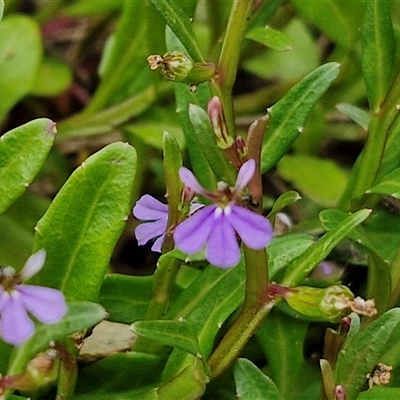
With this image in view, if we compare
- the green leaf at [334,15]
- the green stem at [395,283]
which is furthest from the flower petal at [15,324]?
Result: the green leaf at [334,15]

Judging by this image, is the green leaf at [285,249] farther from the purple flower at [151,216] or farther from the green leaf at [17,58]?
the green leaf at [17,58]

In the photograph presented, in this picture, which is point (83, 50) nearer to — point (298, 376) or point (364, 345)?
point (298, 376)

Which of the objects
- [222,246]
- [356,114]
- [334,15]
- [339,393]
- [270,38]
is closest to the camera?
[222,246]

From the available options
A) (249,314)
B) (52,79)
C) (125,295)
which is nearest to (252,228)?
(249,314)

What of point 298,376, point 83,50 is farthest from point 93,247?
point 83,50

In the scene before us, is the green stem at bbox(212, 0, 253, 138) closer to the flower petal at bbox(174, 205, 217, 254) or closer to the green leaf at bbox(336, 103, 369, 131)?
the flower petal at bbox(174, 205, 217, 254)

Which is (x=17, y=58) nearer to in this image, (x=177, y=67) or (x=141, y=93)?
(x=141, y=93)
